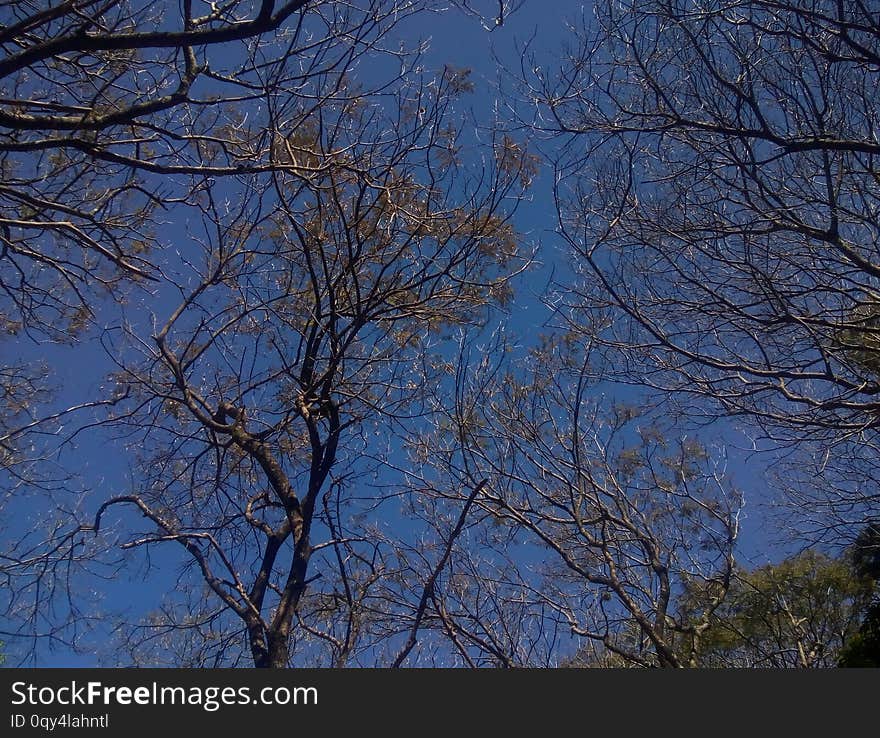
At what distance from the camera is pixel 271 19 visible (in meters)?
3.53

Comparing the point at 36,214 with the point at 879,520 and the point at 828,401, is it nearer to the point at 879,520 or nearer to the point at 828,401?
the point at 828,401

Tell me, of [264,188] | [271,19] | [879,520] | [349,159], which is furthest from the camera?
[879,520]

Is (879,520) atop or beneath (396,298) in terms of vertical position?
beneath

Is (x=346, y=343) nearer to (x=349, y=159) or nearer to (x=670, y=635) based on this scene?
(x=349, y=159)

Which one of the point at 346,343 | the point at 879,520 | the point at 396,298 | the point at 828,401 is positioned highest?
the point at 396,298

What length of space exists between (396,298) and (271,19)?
8.08 feet

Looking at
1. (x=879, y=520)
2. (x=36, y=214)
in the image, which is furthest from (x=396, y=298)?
(x=879, y=520)

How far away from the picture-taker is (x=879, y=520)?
6.88 meters

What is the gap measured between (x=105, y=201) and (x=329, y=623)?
143 inches

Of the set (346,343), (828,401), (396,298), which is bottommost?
(828,401)

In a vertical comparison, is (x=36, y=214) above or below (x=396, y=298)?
above

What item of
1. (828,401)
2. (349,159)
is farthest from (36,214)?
(828,401)

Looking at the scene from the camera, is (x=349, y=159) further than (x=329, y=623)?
No

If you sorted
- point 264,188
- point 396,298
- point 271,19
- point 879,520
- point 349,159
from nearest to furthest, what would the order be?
1. point 271,19
2. point 349,159
3. point 264,188
4. point 396,298
5. point 879,520
